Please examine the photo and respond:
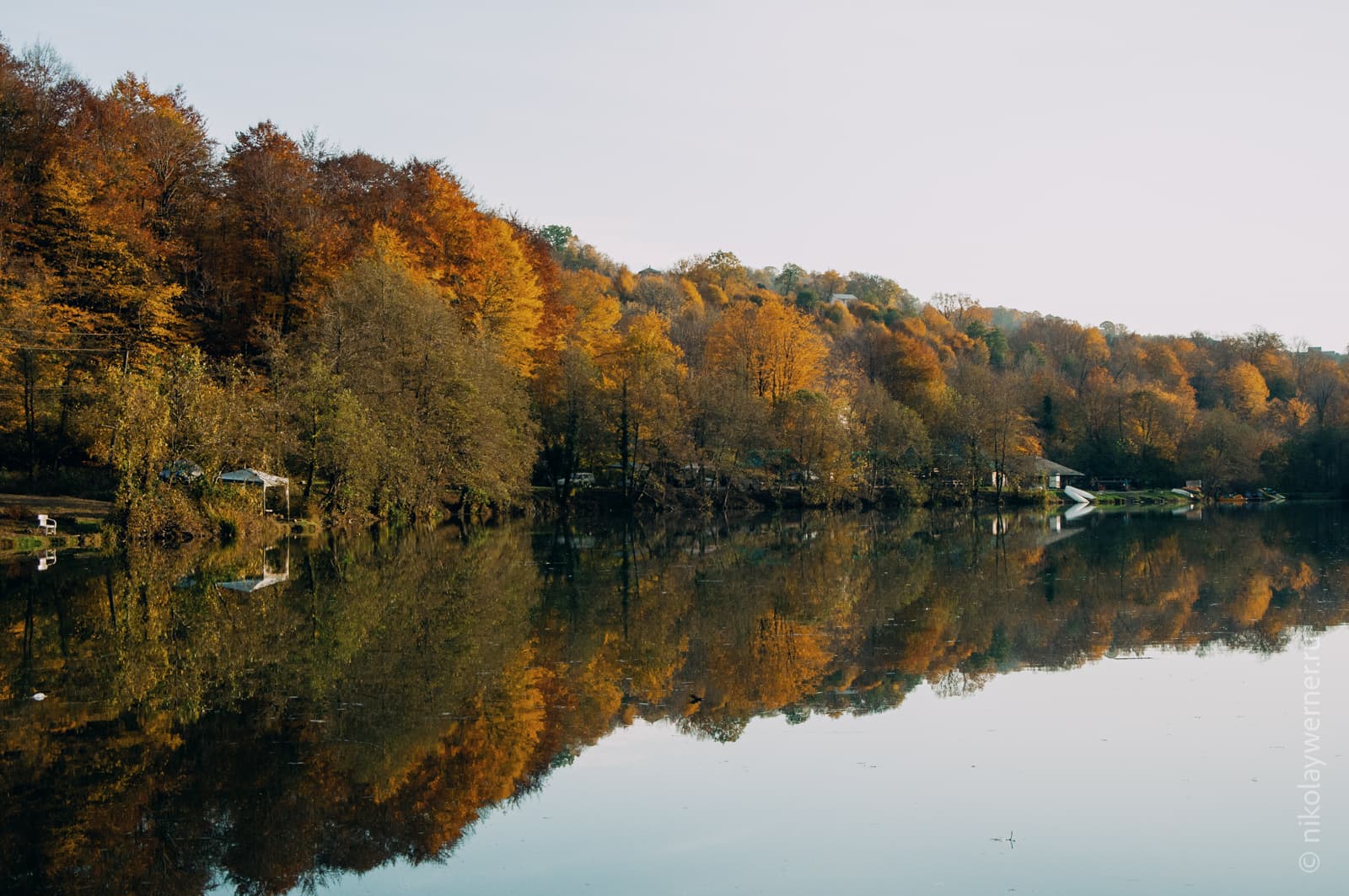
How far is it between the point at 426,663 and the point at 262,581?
9.12 meters

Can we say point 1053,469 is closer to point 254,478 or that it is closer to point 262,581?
point 254,478

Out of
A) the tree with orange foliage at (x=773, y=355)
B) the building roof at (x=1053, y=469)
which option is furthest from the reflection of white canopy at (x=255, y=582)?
the building roof at (x=1053, y=469)

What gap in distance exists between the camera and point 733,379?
5344cm

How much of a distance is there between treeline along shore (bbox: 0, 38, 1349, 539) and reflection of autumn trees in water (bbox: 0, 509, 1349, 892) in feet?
26.4

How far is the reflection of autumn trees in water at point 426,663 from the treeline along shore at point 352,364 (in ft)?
26.4

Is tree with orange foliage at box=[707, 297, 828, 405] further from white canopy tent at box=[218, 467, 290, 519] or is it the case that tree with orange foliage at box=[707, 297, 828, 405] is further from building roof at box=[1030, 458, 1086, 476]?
white canopy tent at box=[218, 467, 290, 519]

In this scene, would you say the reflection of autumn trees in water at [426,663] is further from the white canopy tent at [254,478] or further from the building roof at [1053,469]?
the building roof at [1053,469]

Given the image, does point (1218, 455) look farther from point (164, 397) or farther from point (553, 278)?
point (164, 397)

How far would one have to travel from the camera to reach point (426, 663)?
12383mm

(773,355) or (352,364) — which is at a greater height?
(773,355)

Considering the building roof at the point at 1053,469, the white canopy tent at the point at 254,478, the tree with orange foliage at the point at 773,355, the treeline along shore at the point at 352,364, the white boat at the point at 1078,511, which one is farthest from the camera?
the building roof at the point at 1053,469

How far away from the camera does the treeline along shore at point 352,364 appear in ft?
106

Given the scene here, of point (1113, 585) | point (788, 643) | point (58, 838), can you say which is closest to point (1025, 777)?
point (788, 643)

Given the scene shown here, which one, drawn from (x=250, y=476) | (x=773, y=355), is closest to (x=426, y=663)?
(x=250, y=476)
